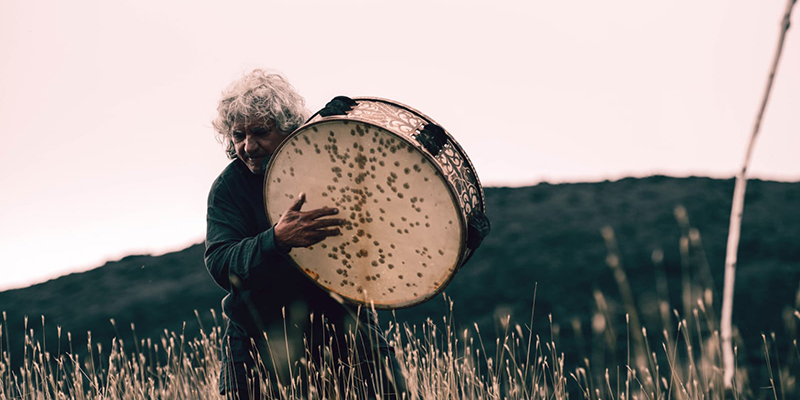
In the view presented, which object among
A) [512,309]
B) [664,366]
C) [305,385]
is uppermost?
[305,385]

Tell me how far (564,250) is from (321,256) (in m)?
9.99

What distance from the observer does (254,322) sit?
261 cm

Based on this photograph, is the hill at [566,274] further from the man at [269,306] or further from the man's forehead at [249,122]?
the man's forehead at [249,122]

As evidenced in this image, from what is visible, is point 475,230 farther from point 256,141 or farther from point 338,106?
point 256,141

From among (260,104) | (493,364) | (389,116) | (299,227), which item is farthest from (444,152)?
(493,364)

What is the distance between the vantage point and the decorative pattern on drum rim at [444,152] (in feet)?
7.06

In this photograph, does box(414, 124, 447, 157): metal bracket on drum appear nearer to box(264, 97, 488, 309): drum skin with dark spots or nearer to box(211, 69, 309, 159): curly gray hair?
box(264, 97, 488, 309): drum skin with dark spots

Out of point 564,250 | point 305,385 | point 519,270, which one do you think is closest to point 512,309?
point 519,270

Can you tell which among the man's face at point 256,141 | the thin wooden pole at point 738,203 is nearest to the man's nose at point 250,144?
the man's face at point 256,141

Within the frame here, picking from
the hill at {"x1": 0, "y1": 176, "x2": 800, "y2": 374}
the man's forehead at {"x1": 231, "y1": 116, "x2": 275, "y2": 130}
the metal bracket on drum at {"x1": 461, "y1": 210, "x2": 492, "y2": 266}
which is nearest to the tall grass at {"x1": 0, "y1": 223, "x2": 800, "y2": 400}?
the hill at {"x1": 0, "y1": 176, "x2": 800, "y2": 374}

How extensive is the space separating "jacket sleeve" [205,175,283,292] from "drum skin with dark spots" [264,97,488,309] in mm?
186

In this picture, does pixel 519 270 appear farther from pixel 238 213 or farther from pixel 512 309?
pixel 238 213

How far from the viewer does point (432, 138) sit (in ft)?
7.06

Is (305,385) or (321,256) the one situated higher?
(321,256)
